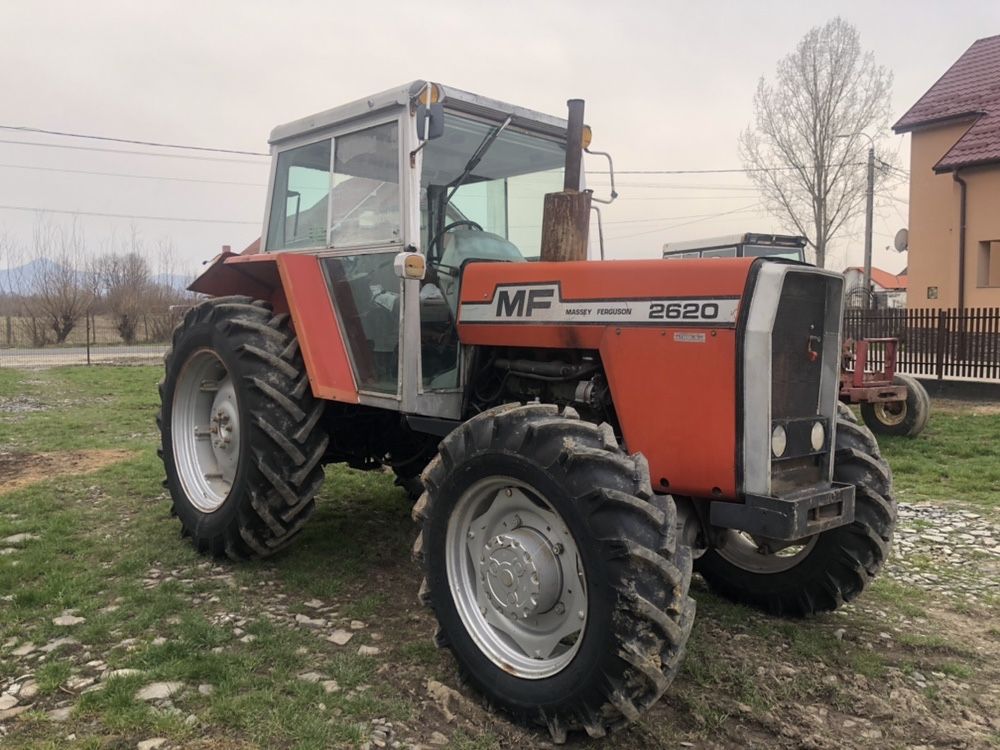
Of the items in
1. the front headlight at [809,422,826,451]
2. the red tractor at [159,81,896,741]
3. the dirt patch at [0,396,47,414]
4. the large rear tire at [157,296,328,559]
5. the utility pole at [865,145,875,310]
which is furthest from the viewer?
the utility pole at [865,145,875,310]

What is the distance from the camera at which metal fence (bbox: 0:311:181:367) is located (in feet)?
71.6

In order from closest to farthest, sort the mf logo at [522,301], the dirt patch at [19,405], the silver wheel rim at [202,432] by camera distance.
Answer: the mf logo at [522,301]
the silver wheel rim at [202,432]
the dirt patch at [19,405]

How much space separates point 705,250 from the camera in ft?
50.0

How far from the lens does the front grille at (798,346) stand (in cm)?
312

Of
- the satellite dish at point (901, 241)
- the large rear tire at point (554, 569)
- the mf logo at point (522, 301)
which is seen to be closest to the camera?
the large rear tire at point (554, 569)

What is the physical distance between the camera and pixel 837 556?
3732 millimetres

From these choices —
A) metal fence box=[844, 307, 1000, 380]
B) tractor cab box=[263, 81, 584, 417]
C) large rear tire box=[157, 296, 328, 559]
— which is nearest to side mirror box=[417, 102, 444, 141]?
tractor cab box=[263, 81, 584, 417]

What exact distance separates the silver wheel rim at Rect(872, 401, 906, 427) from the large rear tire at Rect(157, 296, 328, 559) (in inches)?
307

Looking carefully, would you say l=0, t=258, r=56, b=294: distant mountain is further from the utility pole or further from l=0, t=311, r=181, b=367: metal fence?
the utility pole

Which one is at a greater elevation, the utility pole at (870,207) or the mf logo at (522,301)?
the utility pole at (870,207)

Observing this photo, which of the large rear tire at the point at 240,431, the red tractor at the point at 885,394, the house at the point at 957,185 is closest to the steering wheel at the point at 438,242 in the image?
the large rear tire at the point at 240,431

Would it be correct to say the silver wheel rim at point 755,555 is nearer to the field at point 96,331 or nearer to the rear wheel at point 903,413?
the rear wheel at point 903,413

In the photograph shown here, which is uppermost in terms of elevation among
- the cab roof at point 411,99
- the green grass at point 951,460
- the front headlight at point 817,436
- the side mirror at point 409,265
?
the cab roof at point 411,99

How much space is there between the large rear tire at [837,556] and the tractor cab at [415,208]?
5.73ft
